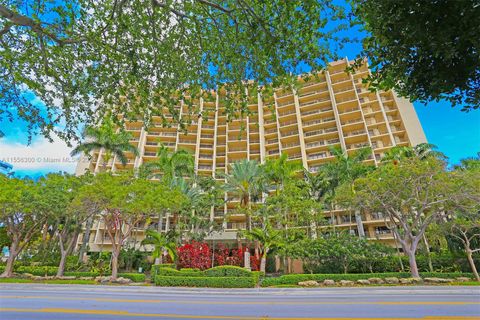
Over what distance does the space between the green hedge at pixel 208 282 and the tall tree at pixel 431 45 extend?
683 inches

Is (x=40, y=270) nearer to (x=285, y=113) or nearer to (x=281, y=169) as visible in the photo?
(x=281, y=169)

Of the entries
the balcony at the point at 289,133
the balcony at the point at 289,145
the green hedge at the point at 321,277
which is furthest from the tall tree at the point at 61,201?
the balcony at the point at 289,133

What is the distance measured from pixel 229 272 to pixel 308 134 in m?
37.1

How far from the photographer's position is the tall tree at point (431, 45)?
2.94m

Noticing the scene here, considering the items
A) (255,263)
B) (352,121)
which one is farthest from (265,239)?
(352,121)

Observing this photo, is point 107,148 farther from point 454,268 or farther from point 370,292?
point 454,268

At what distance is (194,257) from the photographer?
24375 mm

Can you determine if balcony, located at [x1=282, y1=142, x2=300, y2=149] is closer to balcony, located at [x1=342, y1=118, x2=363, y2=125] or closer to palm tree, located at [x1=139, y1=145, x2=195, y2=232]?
balcony, located at [x1=342, y1=118, x2=363, y2=125]

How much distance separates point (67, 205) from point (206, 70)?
22426 millimetres

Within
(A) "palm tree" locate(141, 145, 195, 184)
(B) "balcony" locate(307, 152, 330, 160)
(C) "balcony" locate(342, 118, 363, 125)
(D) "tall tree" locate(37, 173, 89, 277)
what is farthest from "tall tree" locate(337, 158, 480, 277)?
(C) "balcony" locate(342, 118, 363, 125)

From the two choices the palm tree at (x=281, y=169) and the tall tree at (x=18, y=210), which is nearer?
the tall tree at (x=18, y=210)

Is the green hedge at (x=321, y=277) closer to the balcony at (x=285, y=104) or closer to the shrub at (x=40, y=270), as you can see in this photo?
the shrub at (x=40, y=270)

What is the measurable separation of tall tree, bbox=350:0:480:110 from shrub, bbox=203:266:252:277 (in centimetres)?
1767

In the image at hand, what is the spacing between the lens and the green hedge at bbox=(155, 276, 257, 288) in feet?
61.0
